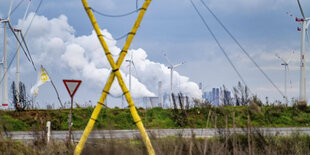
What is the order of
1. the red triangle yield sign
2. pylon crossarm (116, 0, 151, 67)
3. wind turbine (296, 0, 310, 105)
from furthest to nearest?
wind turbine (296, 0, 310, 105), the red triangle yield sign, pylon crossarm (116, 0, 151, 67)

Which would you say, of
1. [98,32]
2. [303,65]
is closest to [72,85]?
[98,32]

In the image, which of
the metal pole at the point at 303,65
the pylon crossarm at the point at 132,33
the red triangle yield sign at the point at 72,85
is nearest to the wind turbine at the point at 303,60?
the metal pole at the point at 303,65

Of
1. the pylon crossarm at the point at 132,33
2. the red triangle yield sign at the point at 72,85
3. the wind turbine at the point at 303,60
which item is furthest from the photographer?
the wind turbine at the point at 303,60

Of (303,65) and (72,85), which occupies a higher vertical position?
(303,65)

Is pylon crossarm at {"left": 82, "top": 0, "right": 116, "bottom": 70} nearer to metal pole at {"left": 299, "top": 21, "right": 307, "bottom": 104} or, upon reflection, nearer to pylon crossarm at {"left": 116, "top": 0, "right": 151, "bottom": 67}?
pylon crossarm at {"left": 116, "top": 0, "right": 151, "bottom": 67}

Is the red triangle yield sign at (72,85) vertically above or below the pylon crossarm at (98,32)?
below

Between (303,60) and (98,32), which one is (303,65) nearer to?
(303,60)

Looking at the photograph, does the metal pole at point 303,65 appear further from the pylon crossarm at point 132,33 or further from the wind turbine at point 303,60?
the pylon crossarm at point 132,33

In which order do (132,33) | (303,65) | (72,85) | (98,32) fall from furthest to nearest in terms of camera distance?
(303,65)
(72,85)
(98,32)
(132,33)

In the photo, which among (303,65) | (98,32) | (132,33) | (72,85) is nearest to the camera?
(132,33)

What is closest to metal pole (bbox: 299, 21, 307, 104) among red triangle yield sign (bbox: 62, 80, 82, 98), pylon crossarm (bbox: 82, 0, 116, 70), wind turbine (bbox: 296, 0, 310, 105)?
wind turbine (bbox: 296, 0, 310, 105)

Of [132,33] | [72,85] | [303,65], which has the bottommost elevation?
[72,85]

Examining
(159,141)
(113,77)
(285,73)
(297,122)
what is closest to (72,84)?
(113,77)

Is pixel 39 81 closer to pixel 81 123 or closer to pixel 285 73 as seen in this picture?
pixel 81 123
